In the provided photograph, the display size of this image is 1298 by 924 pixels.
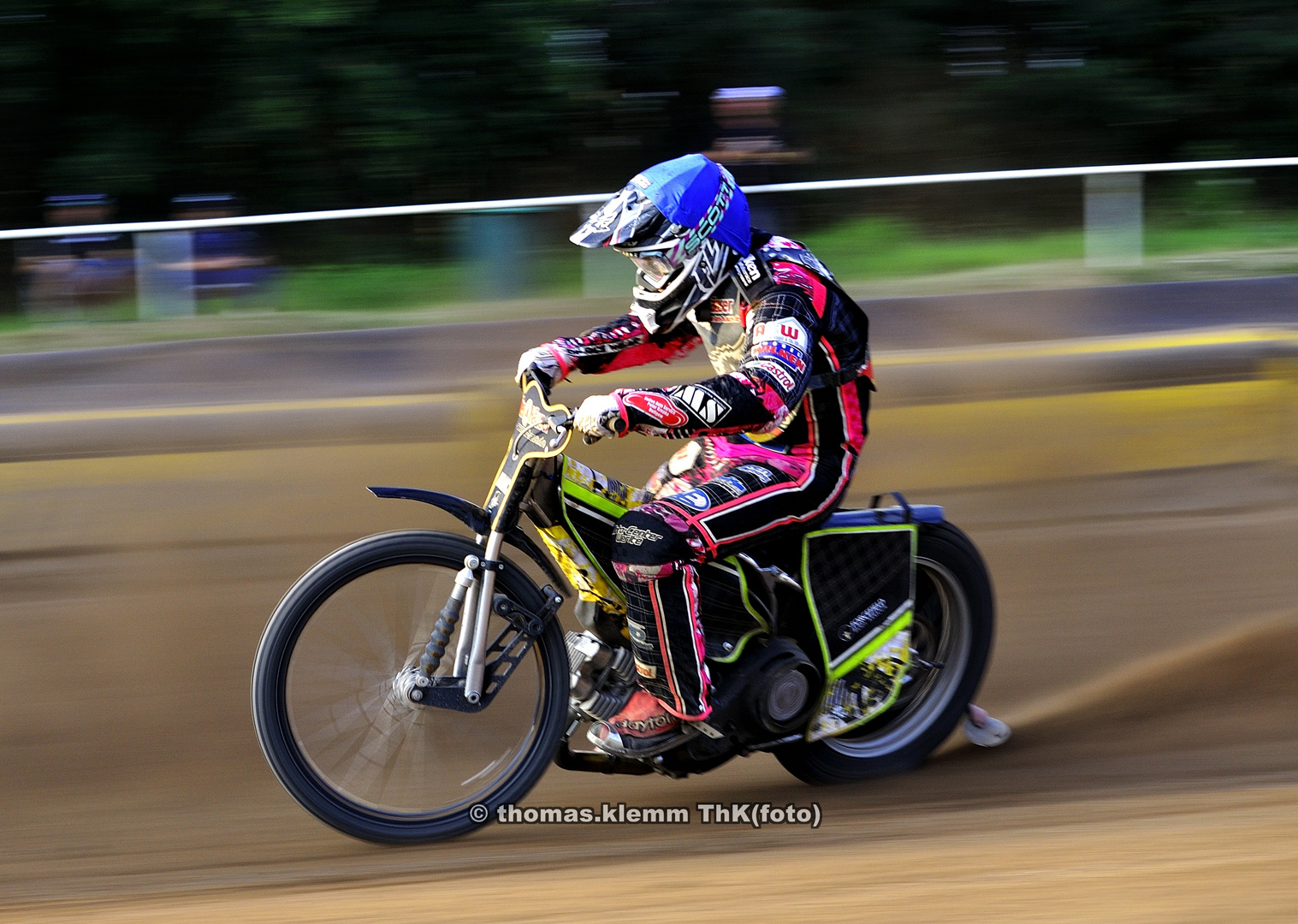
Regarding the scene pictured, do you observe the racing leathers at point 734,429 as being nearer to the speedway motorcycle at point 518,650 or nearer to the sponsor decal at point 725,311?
the sponsor decal at point 725,311

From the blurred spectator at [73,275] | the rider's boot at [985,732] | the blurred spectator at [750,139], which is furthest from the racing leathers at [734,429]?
the blurred spectator at [73,275]

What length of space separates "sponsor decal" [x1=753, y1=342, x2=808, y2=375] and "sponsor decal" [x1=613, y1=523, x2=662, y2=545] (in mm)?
597

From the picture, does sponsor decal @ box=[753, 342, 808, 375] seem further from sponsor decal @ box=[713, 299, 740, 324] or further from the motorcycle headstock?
the motorcycle headstock

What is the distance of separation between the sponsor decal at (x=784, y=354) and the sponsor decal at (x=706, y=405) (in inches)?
8.1

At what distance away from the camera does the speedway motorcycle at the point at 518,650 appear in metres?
3.92

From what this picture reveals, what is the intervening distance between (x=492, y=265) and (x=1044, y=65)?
868 centimetres

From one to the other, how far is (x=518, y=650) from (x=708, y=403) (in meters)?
0.92

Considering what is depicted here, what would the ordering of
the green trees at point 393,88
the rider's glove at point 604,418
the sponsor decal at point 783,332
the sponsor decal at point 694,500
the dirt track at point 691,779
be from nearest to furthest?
the dirt track at point 691,779
the rider's glove at point 604,418
the sponsor decal at point 783,332
the sponsor decal at point 694,500
the green trees at point 393,88

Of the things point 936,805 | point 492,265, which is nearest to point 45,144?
point 492,265

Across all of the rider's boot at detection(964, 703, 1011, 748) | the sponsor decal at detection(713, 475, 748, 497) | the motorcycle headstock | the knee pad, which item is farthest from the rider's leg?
the rider's boot at detection(964, 703, 1011, 748)

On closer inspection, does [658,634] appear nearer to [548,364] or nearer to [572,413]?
[572,413]

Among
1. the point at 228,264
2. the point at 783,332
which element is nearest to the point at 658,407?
the point at 783,332

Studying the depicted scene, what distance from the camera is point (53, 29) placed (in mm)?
11695

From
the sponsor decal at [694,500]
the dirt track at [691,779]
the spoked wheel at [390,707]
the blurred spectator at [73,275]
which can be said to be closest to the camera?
the dirt track at [691,779]
